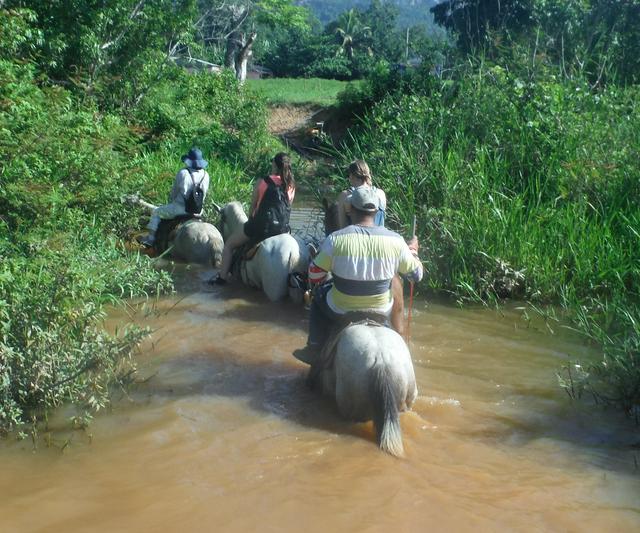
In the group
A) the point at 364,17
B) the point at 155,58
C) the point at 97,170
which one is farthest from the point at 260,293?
the point at 364,17

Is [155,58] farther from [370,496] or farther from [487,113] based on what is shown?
[370,496]

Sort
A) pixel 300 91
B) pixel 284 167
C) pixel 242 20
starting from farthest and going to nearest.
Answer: pixel 242 20 → pixel 300 91 → pixel 284 167

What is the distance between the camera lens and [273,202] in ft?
30.2

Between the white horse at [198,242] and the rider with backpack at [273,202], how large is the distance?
1850mm

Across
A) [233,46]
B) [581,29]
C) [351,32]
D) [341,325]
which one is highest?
[351,32]

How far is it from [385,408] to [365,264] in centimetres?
107

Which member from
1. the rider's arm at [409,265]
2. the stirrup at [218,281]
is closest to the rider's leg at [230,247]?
the stirrup at [218,281]

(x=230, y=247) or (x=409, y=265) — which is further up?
(x=409, y=265)

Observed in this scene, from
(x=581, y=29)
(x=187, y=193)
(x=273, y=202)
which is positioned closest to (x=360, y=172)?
(x=273, y=202)

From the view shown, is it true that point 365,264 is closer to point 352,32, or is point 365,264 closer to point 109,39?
point 109,39

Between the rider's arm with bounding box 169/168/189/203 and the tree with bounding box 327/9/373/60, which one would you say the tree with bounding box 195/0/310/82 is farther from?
the rider's arm with bounding box 169/168/189/203

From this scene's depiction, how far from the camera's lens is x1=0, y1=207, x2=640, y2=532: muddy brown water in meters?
4.46

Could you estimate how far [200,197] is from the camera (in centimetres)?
1144

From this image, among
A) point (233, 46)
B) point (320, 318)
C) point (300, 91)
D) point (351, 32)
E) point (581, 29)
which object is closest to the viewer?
point (320, 318)
